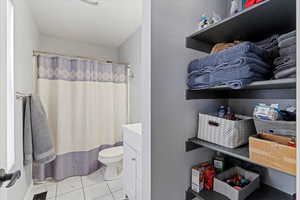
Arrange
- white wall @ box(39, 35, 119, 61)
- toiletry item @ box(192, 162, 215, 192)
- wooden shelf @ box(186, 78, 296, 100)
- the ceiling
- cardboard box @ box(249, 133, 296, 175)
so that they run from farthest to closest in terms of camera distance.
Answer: white wall @ box(39, 35, 119, 61) < the ceiling < toiletry item @ box(192, 162, 215, 192) < wooden shelf @ box(186, 78, 296, 100) < cardboard box @ box(249, 133, 296, 175)

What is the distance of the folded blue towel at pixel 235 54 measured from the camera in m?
0.67

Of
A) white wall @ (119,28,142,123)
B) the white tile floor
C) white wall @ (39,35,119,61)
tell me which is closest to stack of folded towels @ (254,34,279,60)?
white wall @ (119,28,142,123)

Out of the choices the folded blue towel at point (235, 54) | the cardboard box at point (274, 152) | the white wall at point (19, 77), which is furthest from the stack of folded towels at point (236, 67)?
the white wall at point (19, 77)

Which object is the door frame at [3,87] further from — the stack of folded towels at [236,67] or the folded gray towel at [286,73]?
the folded gray towel at [286,73]

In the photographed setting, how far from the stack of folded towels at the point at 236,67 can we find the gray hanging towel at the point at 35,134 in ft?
6.00

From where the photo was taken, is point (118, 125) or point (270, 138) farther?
point (118, 125)

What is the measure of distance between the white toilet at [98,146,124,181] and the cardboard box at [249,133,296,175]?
6.19 feet

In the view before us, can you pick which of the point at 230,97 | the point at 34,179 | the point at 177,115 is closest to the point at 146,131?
the point at 177,115

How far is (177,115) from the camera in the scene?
956 millimetres

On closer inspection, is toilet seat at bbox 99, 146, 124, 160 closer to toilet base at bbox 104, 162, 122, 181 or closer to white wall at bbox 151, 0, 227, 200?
toilet base at bbox 104, 162, 122, 181

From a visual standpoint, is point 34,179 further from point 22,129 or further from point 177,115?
point 177,115

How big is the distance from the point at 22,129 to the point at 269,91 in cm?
222

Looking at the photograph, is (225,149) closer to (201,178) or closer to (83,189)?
(201,178)

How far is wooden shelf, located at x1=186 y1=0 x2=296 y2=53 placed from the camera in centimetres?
65
